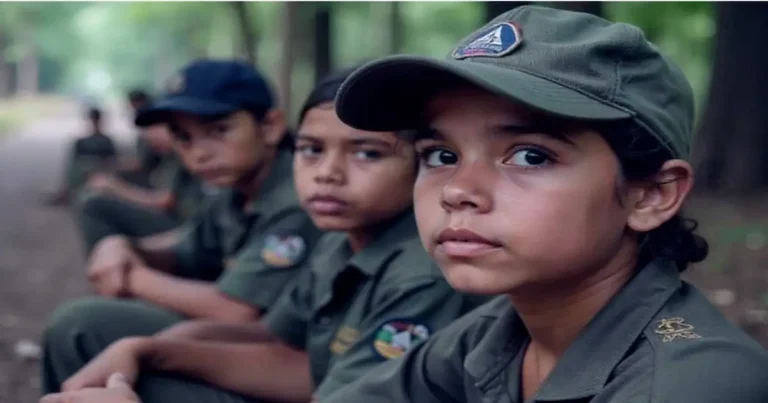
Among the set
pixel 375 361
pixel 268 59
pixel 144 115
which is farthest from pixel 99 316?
pixel 268 59

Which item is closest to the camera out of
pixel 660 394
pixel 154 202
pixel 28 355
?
pixel 660 394

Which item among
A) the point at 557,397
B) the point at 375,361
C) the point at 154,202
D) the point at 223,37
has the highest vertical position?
the point at 557,397

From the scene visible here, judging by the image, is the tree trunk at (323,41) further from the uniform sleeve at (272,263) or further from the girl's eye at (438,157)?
the girl's eye at (438,157)

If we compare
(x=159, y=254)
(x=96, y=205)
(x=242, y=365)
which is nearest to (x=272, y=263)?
(x=242, y=365)

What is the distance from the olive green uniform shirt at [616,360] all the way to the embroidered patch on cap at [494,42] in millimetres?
424

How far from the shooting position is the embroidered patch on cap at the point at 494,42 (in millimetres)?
1517

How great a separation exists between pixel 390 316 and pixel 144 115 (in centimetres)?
159

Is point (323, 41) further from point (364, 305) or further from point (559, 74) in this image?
point (559, 74)

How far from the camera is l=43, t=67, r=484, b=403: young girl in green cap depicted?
214 centimetres

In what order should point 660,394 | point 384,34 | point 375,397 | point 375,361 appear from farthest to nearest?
1. point 384,34
2. point 375,361
3. point 375,397
4. point 660,394

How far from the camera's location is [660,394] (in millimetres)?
1314

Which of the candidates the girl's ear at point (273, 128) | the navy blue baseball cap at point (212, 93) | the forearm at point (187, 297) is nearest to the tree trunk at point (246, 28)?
the navy blue baseball cap at point (212, 93)

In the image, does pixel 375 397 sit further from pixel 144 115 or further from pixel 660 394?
pixel 144 115

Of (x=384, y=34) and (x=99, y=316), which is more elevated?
(x=99, y=316)
